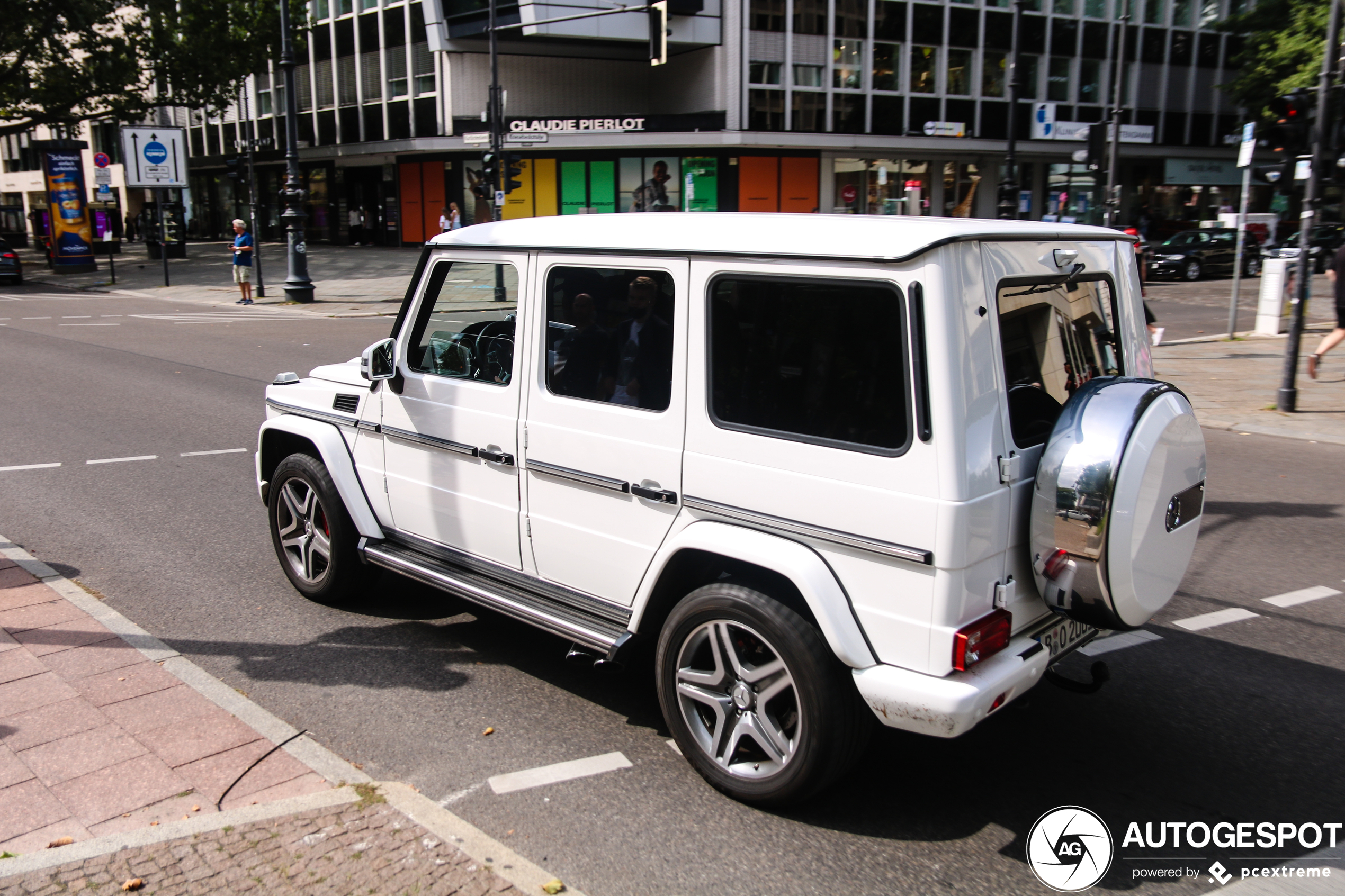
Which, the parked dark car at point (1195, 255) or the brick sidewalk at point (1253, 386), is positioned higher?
the parked dark car at point (1195, 255)

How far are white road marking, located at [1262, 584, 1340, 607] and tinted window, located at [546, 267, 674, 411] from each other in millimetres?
3957

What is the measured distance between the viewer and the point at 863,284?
10.6ft

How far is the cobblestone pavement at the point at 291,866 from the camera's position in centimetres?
305

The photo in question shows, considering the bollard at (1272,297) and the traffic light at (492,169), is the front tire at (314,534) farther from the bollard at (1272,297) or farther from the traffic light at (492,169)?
the traffic light at (492,169)

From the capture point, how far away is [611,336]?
396cm

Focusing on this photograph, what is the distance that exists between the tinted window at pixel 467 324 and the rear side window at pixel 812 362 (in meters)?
1.13

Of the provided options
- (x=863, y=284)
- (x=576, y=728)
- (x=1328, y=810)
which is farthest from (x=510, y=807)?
(x=1328, y=810)

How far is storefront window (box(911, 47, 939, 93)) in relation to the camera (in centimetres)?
3941

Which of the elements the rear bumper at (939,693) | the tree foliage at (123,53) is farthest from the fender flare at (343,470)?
the tree foliage at (123,53)

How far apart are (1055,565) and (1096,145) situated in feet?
51.3

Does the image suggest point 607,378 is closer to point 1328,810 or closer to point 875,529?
point 875,529

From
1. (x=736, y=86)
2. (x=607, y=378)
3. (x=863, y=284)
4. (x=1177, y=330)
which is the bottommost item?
(x=1177, y=330)

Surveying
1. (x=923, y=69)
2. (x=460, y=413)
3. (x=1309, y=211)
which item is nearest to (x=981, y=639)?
(x=460, y=413)

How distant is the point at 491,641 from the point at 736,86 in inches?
1378
